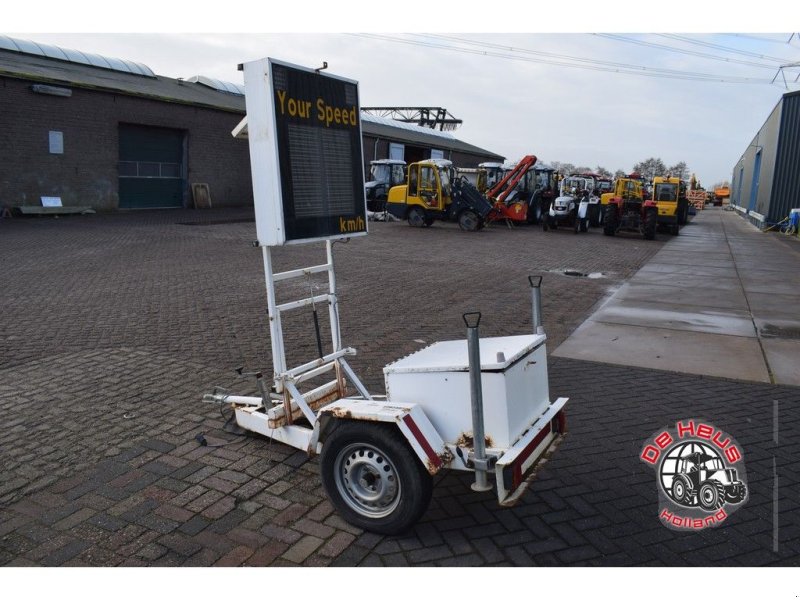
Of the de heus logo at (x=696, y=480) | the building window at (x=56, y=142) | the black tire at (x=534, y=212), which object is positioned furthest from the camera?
the black tire at (x=534, y=212)

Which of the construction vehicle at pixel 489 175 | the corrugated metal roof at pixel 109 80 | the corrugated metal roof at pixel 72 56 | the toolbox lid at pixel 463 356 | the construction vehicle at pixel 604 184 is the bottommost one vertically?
the toolbox lid at pixel 463 356

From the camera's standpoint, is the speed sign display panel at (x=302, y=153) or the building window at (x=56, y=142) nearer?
the speed sign display panel at (x=302, y=153)

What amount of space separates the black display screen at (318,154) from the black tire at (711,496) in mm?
2958

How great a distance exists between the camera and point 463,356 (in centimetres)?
367

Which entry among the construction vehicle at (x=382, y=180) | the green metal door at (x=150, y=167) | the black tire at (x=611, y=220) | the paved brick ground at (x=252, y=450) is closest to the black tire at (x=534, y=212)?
the black tire at (x=611, y=220)

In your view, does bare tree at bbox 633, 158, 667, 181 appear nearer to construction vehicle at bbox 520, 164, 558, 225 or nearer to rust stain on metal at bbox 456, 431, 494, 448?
construction vehicle at bbox 520, 164, 558, 225

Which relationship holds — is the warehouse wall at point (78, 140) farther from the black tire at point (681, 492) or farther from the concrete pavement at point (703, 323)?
the black tire at point (681, 492)

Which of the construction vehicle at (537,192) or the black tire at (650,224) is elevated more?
the construction vehicle at (537,192)

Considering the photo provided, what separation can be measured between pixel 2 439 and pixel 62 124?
2218cm

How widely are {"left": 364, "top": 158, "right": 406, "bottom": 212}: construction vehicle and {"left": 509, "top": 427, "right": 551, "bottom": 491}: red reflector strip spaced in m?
26.8

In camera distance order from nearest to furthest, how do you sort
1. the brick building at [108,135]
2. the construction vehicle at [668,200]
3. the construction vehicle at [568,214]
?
the brick building at [108,135] < the construction vehicle at [568,214] < the construction vehicle at [668,200]

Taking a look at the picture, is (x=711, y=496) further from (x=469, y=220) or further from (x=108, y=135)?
(x=108, y=135)

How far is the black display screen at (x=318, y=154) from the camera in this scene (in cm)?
397

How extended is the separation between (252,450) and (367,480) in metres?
1.40
